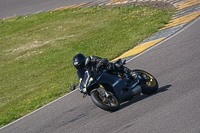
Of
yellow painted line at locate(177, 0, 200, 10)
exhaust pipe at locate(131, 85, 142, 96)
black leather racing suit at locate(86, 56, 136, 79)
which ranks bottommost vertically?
exhaust pipe at locate(131, 85, 142, 96)

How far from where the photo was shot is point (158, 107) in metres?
6.82

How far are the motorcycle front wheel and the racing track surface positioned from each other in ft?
0.59

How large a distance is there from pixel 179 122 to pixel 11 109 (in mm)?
6334

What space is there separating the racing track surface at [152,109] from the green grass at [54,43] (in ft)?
5.29

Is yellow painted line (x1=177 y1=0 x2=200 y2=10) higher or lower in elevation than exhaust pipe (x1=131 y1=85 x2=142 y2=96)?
higher

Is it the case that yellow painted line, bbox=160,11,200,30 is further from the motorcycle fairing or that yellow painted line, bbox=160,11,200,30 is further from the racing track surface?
the motorcycle fairing

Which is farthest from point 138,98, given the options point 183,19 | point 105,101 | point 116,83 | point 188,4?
point 188,4

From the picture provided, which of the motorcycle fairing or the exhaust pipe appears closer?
the motorcycle fairing

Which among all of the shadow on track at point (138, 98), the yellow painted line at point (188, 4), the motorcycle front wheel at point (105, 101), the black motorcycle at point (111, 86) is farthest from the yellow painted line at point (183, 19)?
the motorcycle front wheel at point (105, 101)

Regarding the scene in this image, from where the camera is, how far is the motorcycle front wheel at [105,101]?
6.95 m

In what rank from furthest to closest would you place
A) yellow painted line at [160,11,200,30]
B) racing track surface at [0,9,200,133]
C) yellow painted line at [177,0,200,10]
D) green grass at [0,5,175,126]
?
yellow painted line at [177,0,200,10] < yellow painted line at [160,11,200,30] < green grass at [0,5,175,126] < racing track surface at [0,9,200,133]

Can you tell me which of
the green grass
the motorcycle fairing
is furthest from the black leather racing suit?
the green grass

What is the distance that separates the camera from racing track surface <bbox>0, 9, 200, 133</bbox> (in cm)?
611

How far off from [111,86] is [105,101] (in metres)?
0.40
